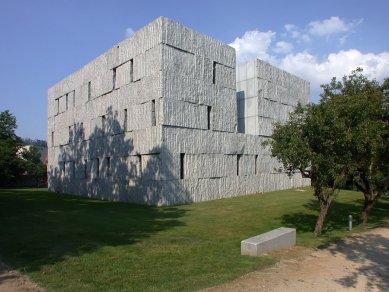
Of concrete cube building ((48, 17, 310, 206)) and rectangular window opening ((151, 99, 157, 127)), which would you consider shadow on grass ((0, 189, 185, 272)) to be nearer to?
concrete cube building ((48, 17, 310, 206))

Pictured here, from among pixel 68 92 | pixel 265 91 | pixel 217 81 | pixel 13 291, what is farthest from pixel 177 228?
pixel 68 92

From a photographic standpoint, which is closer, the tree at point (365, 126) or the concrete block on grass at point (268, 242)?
the concrete block on grass at point (268, 242)

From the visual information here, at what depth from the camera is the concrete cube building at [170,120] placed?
26062 millimetres

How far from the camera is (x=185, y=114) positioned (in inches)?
1064

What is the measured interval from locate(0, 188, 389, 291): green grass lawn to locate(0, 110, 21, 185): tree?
117 ft

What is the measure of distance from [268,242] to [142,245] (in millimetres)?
3879

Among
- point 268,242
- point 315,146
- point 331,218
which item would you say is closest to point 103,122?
point 331,218

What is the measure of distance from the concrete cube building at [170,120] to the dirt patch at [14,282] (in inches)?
596

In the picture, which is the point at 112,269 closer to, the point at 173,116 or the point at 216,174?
the point at 173,116

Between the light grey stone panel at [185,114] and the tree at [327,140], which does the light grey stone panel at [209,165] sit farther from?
the tree at [327,140]

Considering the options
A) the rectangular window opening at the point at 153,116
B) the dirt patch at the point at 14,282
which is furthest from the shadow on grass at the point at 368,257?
the rectangular window opening at the point at 153,116

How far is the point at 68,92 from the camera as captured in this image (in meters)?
40.4

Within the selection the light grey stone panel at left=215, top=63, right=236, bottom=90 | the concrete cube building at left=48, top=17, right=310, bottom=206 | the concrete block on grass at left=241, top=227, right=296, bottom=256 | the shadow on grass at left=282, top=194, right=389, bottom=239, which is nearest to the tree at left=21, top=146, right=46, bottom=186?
the concrete cube building at left=48, top=17, right=310, bottom=206

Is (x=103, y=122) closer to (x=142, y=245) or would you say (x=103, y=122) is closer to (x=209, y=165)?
(x=209, y=165)
